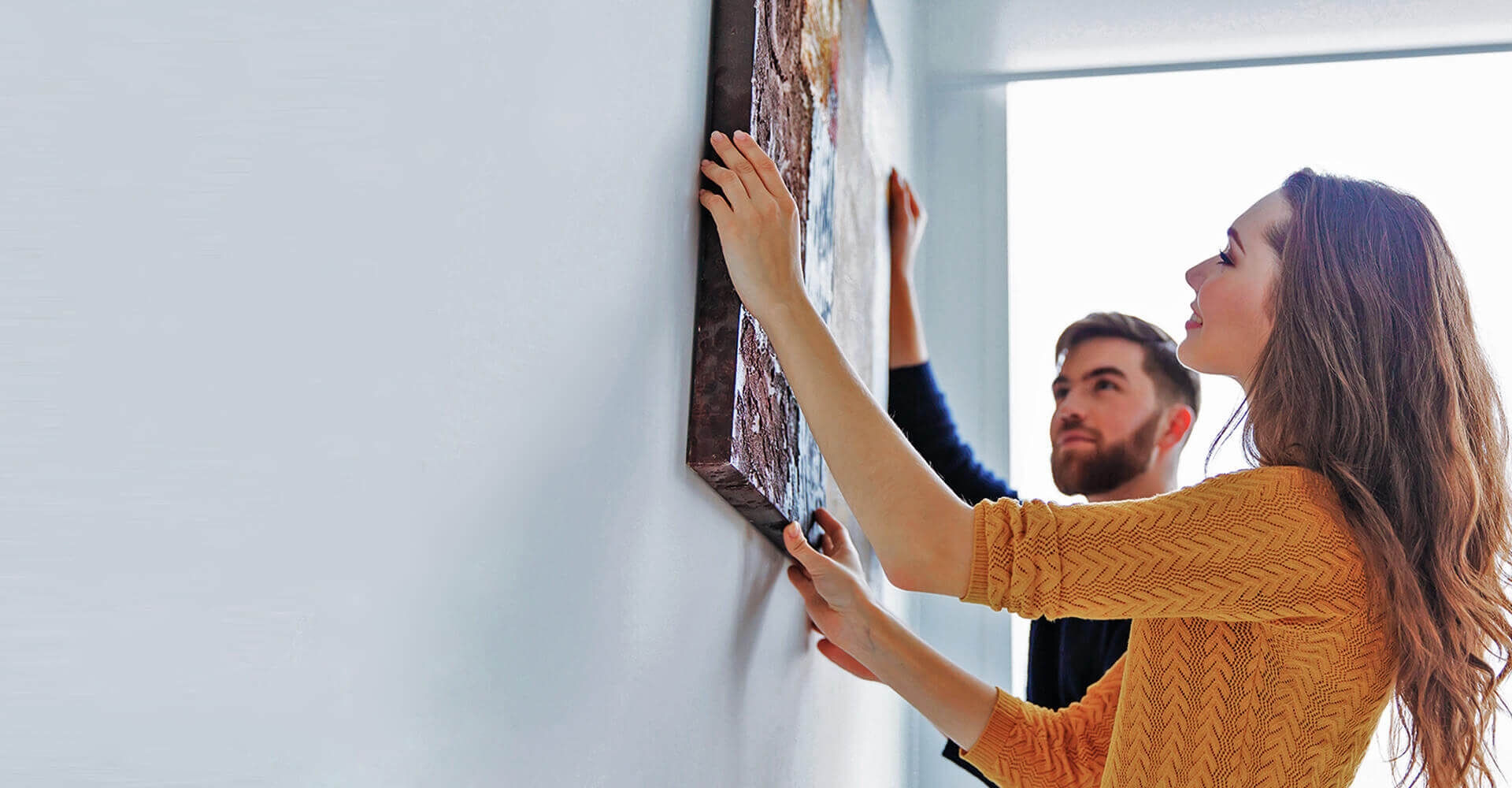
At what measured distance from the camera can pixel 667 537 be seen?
102cm

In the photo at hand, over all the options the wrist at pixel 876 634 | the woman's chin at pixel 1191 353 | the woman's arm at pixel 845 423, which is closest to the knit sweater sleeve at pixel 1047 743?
the wrist at pixel 876 634

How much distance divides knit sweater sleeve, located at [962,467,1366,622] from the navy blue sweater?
83cm

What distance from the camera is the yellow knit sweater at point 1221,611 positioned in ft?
3.29

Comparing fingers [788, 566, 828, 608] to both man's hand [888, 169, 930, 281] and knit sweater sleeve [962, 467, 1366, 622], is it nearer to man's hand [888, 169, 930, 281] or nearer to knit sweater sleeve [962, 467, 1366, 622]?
knit sweater sleeve [962, 467, 1366, 622]

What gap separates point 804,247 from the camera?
4.54 feet

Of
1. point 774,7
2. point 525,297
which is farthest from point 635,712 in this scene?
point 774,7

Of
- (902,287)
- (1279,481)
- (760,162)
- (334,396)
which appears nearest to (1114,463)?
(902,287)

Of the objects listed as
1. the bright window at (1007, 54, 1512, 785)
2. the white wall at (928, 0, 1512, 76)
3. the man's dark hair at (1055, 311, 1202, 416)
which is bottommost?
the man's dark hair at (1055, 311, 1202, 416)

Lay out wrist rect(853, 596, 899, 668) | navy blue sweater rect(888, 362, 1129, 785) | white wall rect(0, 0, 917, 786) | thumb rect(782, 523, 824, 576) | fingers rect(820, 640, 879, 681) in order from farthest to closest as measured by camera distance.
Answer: navy blue sweater rect(888, 362, 1129, 785), fingers rect(820, 640, 879, 681), wrist rect(853, 596, 899, 668), thumb rect(782, 523, 824, 576), white wall rect(0, 0, 917, 786)

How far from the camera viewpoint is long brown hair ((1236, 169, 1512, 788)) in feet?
3.55

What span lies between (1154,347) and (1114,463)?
28cm

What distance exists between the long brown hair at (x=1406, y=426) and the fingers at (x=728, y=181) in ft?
1.81

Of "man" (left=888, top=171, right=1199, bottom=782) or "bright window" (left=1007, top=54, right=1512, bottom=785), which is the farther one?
"bright window" (left=1007, top=54, right=1512, bottom=785)

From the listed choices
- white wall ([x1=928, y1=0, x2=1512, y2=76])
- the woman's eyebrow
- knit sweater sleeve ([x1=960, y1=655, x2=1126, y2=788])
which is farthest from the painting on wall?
white wall ([x1=928, y1=0, x2=1512, y2=76])
